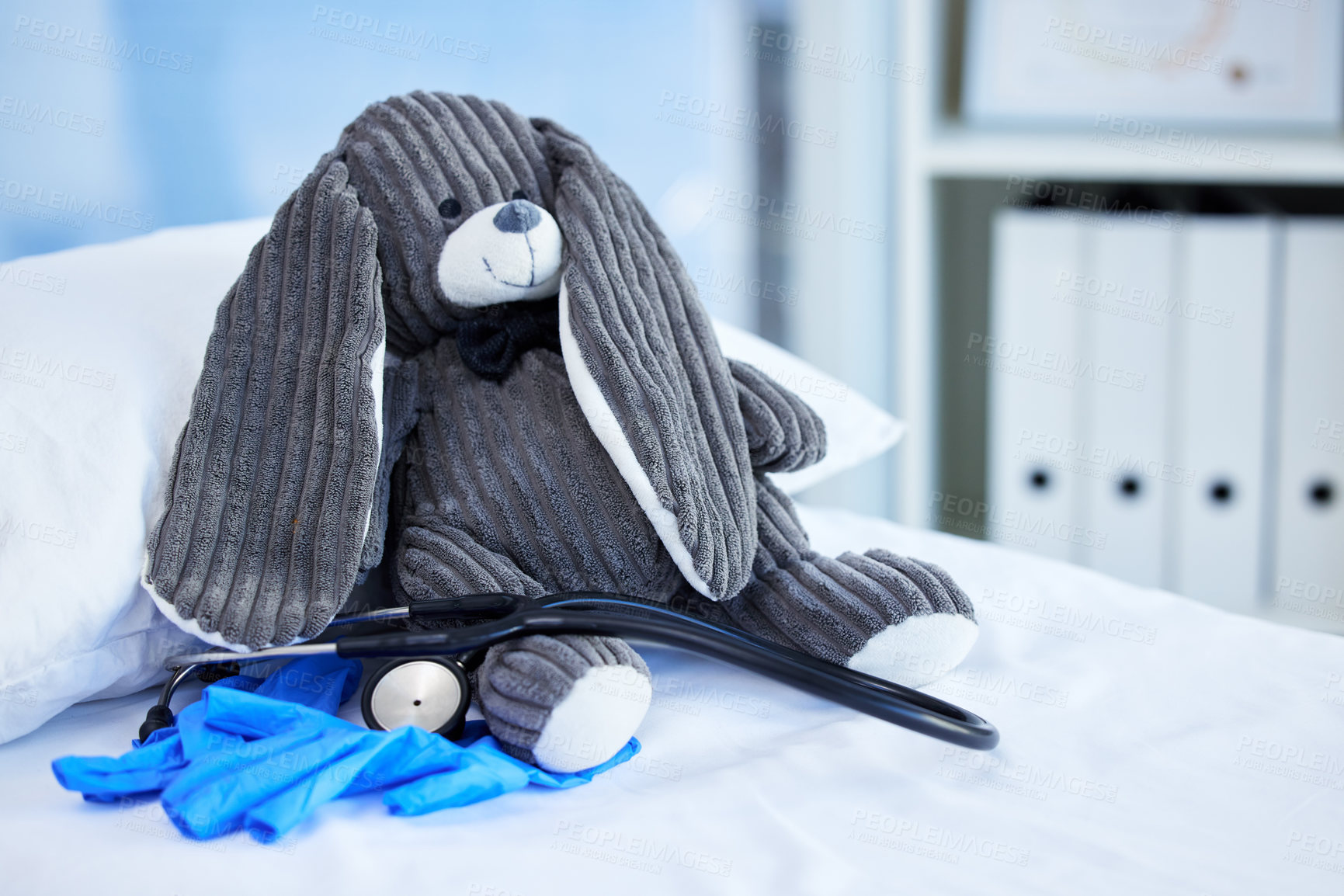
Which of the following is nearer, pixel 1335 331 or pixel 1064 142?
pixel 1335 331

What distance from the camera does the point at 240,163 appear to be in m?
1.08

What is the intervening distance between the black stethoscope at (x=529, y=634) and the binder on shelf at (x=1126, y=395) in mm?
1060

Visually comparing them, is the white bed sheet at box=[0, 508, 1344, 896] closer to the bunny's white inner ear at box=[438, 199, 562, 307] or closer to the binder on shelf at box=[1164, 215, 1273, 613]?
the bunny's white inner ear at box=[438, 199, 562, 307]

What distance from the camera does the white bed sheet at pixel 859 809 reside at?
50 centimetres

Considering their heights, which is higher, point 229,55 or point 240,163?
point 229,55

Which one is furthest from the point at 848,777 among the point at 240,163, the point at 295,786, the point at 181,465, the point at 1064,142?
the point at 1064,142

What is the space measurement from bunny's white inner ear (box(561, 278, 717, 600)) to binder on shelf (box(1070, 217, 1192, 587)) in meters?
1.06

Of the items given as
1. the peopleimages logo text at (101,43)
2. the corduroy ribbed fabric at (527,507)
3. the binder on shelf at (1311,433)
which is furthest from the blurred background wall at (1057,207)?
the corduroy ribbed fabric at (527,507)

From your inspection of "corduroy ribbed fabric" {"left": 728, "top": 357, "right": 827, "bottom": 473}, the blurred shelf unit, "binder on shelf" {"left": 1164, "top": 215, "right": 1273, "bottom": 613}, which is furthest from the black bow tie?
A: "binder on shelf" {"left": 1164, "top": 215, "right": 1273, "bottom": 613}

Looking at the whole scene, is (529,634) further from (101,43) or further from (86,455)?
(101,43)

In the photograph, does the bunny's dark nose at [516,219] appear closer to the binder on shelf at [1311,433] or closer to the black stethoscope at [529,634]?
the black stethoscope at [529,634]

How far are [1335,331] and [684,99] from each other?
0.98m

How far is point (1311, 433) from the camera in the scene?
1.49 meters

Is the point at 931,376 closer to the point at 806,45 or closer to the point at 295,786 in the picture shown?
the point at 806,45
